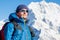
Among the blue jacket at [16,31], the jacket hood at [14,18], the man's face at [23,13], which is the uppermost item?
the man's face at [23,13]

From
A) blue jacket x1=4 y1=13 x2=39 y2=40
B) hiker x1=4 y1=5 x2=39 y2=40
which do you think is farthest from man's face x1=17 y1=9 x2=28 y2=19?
blue jacket x1=4 y1=13 x2=39 y2=40

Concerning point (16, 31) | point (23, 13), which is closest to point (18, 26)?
point (16, 31)

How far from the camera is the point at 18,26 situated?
662cm

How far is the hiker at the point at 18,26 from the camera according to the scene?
255 inches

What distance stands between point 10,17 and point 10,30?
1.10 ft

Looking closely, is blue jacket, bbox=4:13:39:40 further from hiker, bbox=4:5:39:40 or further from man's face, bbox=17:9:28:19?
man's face, bbox=17:9:28:19

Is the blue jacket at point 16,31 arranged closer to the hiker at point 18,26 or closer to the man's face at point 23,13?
the hiker at point 18,26

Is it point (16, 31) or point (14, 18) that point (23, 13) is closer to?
point (14, 18)

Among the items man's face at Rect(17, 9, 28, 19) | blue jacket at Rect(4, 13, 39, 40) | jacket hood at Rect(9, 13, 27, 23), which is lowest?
blue jacket at Rect(4, 13, 39, 40)

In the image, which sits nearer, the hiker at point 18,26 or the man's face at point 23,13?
the hiker at point 18,26

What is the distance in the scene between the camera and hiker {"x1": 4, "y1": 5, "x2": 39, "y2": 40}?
6480mm

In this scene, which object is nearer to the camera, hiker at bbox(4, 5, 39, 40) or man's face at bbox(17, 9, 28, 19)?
hiker at bbox(4, 5, 39, 40)

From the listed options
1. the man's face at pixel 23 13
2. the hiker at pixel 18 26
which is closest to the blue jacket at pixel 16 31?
the hiker at pixel 18 26

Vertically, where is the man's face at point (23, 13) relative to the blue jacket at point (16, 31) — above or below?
above
